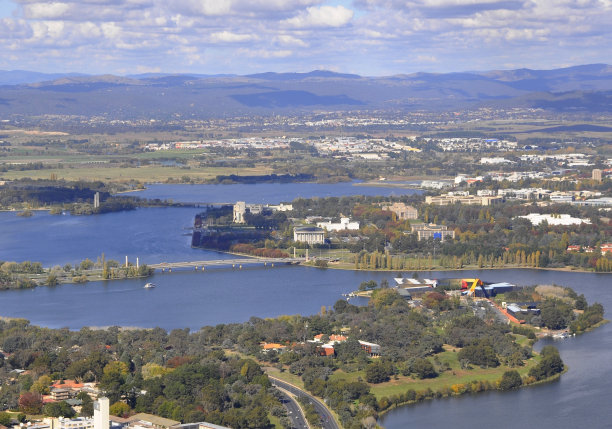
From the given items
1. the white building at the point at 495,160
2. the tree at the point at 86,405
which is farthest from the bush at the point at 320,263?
the white building at the point at 495,160

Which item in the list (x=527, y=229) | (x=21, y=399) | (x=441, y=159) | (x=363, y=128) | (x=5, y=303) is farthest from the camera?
(x=363, y=128)

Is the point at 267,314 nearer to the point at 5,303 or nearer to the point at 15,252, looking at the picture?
the point at 5,303

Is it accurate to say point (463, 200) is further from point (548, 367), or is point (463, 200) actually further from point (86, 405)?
point (86, 405)

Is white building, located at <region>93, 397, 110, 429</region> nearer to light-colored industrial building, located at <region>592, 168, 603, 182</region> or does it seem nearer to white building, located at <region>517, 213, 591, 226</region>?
white building, located at <region>517, 213, 591, 226</region>

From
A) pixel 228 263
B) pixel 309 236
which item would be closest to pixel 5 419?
pixel 228 263

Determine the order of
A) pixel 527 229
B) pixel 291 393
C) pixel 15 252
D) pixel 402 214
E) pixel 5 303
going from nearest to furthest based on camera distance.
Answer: pixel 291 393, pixel 5 303, pixel 15 252, pixel 527 229, pixel 402 214

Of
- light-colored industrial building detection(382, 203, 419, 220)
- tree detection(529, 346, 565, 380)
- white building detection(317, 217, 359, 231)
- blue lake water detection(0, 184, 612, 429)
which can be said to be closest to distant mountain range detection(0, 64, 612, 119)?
light-colored industrial building detection(382, 203, 419, 220)

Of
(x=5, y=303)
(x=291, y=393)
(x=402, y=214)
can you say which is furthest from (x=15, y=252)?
(x=291, y=393)
